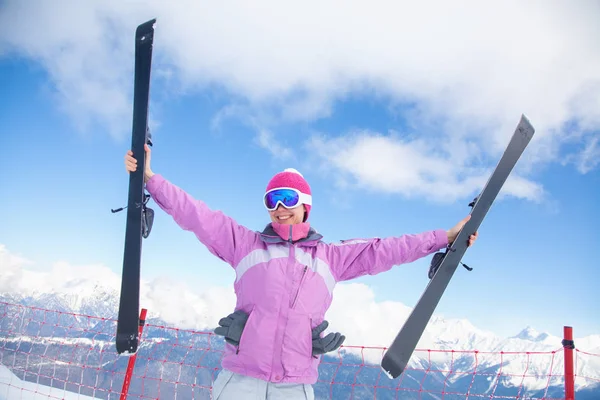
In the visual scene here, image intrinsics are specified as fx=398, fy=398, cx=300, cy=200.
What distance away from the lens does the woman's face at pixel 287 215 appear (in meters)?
2.67

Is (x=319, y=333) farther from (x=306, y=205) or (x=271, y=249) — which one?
(x=306, y=205)

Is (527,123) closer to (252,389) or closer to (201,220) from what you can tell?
(201,220)

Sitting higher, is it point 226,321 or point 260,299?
point 260,299

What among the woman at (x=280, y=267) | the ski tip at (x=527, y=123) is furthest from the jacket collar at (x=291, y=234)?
the ski tip at (x=527, y=123)

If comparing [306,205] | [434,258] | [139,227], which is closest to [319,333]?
[306,205]

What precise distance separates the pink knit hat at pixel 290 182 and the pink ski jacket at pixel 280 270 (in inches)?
11.6

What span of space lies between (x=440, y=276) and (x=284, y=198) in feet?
4.29

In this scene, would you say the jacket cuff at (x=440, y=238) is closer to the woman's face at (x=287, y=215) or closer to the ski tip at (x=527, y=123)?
the woman's face at (x=287, y=215)

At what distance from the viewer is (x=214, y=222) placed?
2.51 m

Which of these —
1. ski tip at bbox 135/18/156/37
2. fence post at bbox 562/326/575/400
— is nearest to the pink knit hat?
ski tip at bbox 135/18/156/37

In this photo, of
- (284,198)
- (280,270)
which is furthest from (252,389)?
(284,198)

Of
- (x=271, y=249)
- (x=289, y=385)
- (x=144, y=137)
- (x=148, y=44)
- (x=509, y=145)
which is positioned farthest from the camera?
(x=509, y=145)

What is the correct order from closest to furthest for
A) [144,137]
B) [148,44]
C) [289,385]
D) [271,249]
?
[289,385], [271,249], [144,137], [148,44]

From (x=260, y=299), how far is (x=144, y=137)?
135 centimetres
